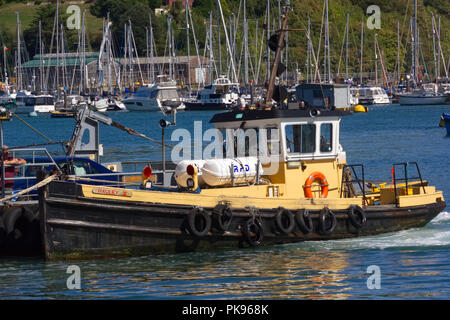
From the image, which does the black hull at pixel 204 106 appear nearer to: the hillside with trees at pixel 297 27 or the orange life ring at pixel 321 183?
the hillside with trees at pixel 297 27

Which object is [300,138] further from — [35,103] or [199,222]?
[35,103]

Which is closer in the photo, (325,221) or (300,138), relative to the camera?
(325,221)

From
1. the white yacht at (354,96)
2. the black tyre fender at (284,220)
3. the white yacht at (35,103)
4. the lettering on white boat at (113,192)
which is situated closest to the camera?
the lettering on white boat at (113,192)

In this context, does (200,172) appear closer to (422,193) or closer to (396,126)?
(422,193)

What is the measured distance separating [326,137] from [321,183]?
100 centimetres

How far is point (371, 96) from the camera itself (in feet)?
343

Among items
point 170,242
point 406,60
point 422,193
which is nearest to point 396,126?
point 422,193

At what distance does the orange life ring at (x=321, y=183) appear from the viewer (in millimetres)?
17984

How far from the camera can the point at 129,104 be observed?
103 meters

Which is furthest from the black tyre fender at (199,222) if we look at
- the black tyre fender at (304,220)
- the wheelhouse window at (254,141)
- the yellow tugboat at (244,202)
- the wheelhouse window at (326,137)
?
the wheelhouse window at (326,137)

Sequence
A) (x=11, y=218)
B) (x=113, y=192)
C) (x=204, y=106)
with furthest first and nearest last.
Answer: (x=204, y=106) < (x=11, y=218) < (x=113, y=192)

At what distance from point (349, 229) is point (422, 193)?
2748 mm

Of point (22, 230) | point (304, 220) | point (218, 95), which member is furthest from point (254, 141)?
point (218, 95)

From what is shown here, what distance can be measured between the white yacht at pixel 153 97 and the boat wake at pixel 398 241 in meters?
79.5
